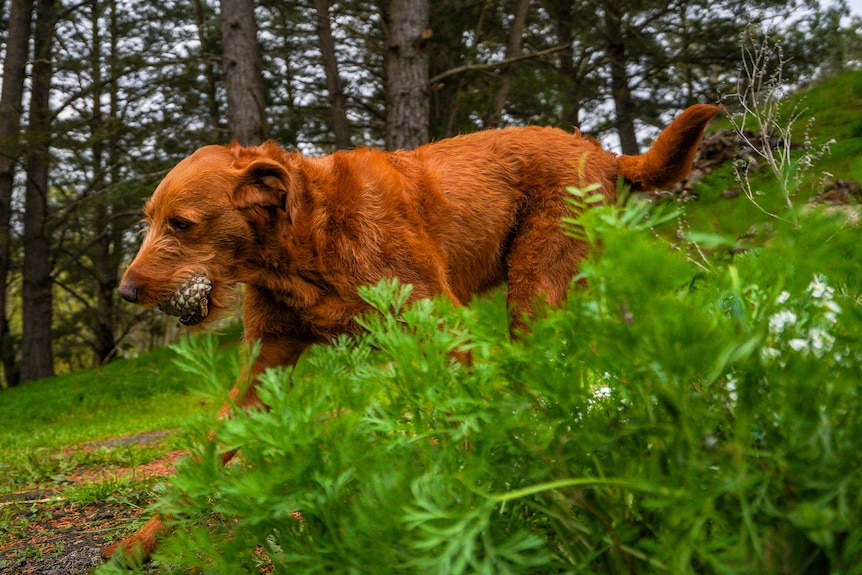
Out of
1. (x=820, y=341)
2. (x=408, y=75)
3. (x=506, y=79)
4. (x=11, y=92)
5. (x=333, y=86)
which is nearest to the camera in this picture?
(x=820, y=341)

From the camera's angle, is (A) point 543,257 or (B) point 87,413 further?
(B) point 87,413

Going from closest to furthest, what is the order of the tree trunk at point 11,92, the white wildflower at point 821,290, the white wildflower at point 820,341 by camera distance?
1. the white wildflower at point 820,341
2. the white wildflower at point 821,290
3. the tree trunk at point 11,92

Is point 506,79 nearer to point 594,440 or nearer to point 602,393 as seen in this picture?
point 602,393

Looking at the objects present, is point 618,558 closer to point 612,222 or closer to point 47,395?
point 612,222

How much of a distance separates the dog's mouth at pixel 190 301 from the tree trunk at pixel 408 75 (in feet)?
21.2

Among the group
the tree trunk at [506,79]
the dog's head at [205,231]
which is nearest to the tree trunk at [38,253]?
the tree trunk at [506,79]

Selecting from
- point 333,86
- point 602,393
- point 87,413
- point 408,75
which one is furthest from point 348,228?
point 333,86

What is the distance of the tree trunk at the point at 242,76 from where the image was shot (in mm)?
10344

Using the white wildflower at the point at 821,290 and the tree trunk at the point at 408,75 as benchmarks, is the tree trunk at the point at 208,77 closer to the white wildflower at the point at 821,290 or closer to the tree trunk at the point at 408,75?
the tree trunk at the point at 408,75

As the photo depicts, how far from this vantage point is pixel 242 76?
34.3 feet

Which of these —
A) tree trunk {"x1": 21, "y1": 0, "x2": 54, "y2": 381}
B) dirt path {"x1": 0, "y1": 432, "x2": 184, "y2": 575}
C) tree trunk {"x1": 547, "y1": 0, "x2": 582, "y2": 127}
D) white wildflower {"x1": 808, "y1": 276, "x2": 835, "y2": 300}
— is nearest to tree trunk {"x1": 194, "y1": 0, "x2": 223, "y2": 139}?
tree trunk {"x1": 21, "y1": 0, "x2": 54, "y2": 381}

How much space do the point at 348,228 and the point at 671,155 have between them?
5.85 ft

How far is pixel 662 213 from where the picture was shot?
40.4 inches

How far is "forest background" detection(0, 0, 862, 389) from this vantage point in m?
14.0
